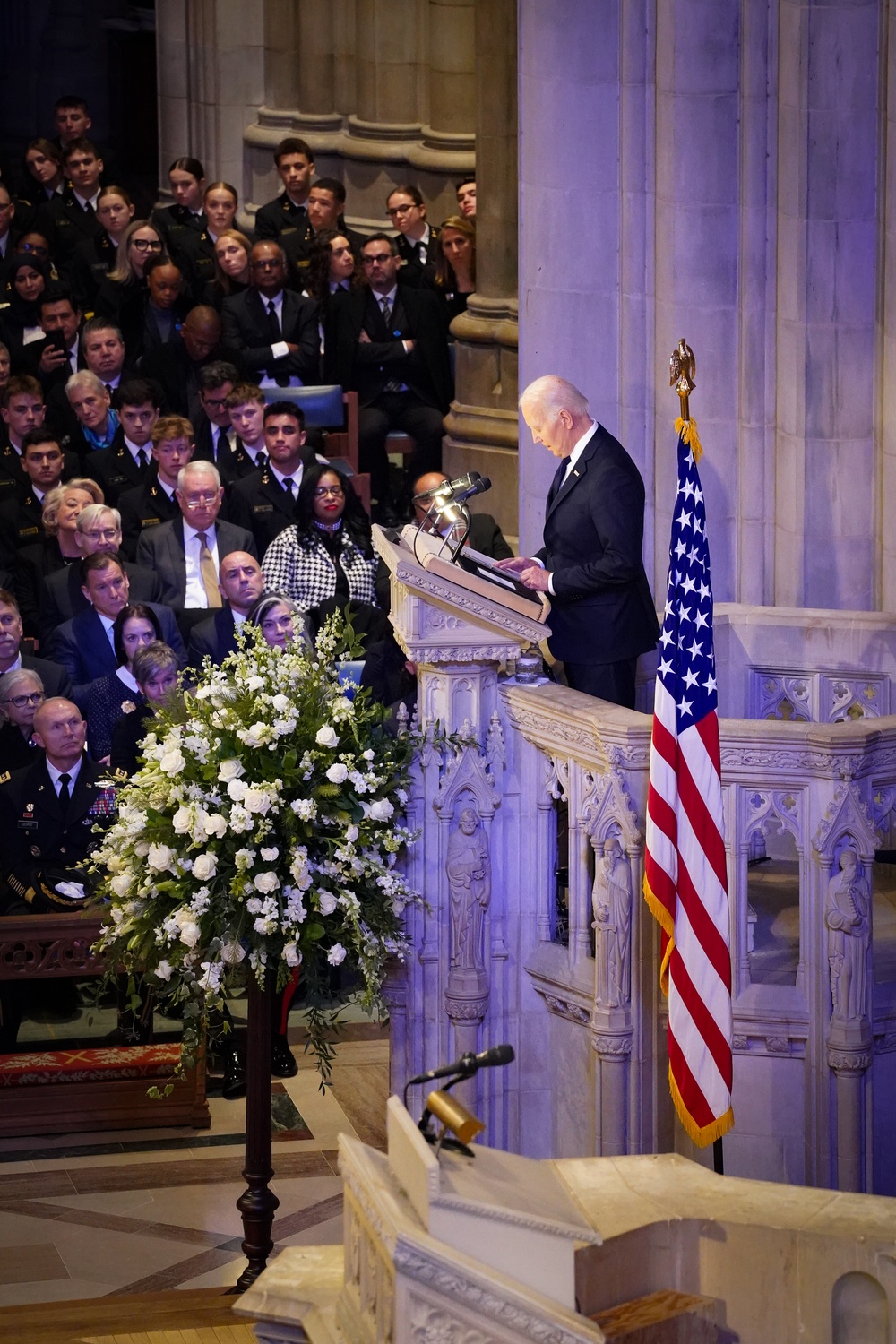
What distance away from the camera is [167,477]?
37.6ft

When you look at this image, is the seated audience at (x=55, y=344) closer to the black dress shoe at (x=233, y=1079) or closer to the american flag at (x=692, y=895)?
the black dress shoe at (x=233, y=1079)

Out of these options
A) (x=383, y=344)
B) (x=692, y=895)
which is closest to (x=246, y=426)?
(x=383, y=344)

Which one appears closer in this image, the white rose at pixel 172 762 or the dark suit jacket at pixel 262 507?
the white rose at pixel 172 762

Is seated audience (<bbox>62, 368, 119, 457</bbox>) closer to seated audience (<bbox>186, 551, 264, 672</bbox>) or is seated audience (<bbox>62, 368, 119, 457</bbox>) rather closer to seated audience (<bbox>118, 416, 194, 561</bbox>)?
seated audience (<bbox>118, 416, 194, 561</bbox>)

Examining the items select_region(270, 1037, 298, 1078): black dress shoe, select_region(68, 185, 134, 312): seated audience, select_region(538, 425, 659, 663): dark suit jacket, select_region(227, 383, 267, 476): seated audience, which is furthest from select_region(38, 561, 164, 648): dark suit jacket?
select_region(68, 185, 134, 312): seated audience

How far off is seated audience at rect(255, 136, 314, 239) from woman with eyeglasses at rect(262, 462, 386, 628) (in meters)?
4.30

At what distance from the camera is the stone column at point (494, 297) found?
12758mm

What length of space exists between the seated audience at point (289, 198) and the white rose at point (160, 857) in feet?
28.9

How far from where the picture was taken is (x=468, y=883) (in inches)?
289

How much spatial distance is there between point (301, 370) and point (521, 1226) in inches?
372

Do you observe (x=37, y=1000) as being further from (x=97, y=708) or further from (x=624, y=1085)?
(x=624, y=1085)

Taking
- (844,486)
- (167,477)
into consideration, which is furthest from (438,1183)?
(167,477)

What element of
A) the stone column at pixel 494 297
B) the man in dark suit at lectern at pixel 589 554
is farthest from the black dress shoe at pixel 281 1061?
the stone column at pixel 494 297

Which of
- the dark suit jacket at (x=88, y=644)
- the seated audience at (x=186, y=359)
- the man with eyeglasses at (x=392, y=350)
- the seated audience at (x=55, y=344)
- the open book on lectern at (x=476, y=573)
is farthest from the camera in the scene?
the man with eyeglasses at (x=392, y=350)
